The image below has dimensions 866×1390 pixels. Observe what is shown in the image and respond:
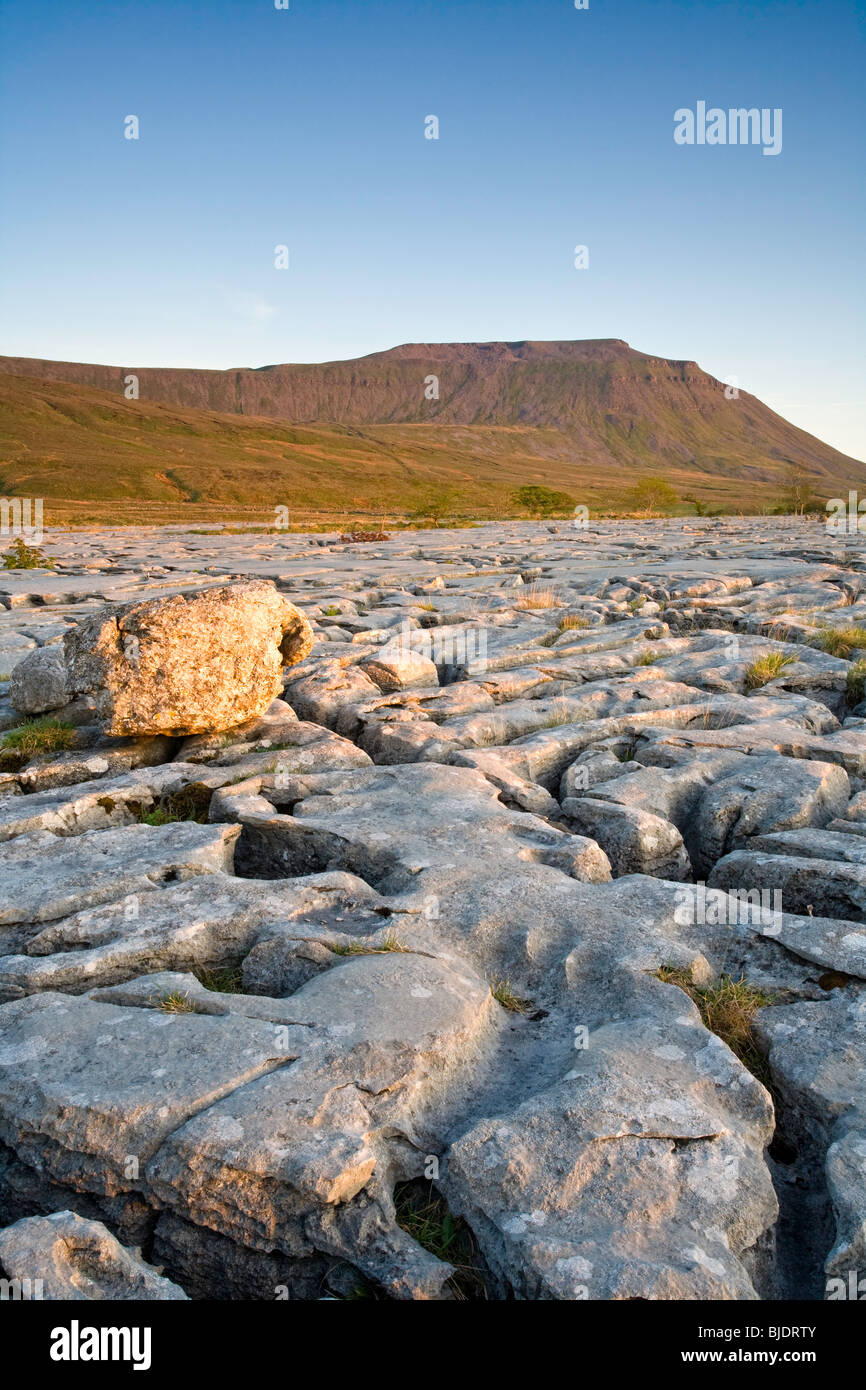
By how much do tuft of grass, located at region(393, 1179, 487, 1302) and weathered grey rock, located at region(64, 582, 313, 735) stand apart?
4738mm

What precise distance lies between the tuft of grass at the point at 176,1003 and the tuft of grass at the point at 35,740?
4104 mm

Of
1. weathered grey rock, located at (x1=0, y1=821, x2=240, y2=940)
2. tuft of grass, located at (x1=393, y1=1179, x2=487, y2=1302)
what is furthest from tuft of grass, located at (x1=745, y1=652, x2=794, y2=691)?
tuft of grass, located at (x1=393, y1=1179, x2=487, y2=1302)

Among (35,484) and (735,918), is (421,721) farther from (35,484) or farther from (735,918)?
(35,484)

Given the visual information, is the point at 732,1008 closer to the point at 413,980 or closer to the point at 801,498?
the point at 413,980

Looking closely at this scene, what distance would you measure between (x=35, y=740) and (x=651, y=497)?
6531 cm

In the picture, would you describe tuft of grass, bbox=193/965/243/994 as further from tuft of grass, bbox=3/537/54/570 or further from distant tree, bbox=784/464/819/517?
distant tree, bbox=784/464/819/517

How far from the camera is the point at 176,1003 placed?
150 inches

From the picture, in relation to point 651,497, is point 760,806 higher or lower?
lower

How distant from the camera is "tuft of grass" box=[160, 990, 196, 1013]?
12.4ft

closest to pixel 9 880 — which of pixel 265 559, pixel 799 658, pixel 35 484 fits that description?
pixel 799 658

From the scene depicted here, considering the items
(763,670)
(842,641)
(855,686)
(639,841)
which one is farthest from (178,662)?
(842,641)

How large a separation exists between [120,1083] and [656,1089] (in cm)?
206

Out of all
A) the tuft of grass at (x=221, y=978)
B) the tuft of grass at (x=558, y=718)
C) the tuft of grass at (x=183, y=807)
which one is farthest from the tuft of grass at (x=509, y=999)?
the tuft of grass at (x=558, y=718)
